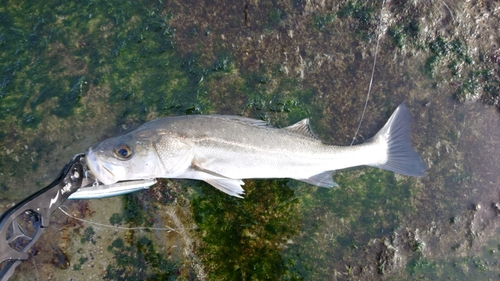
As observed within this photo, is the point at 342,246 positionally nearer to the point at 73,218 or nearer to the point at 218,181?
the point at 218,181

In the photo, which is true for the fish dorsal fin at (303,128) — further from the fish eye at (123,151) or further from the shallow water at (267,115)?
the fish eye at (123,151)

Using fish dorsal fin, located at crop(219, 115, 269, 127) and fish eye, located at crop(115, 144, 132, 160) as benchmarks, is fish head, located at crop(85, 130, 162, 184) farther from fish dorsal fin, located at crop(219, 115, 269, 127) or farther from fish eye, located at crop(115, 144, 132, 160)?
fish dorsal fin, located at crop(219, 115, 269, 127)

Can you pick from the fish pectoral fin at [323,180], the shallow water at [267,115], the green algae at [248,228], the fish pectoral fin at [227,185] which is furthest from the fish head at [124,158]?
the fish pectoral fin at [323,180]

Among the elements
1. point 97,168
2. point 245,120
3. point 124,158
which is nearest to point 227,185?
point 245,120

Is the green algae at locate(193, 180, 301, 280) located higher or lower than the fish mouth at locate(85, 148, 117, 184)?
lower

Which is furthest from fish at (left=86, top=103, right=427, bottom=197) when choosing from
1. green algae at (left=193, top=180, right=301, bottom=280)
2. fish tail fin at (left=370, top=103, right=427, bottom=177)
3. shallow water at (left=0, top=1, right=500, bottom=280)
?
green algae at (left=193, top=180, right=301, bottom=280)

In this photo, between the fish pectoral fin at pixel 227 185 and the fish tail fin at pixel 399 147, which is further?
the fish tail fin at pixel 399 147

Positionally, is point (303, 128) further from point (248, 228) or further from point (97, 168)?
point (97, 168)
